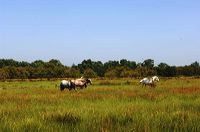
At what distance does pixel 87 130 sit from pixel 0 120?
2.69 m

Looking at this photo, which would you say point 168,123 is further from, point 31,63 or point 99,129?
point 31,63

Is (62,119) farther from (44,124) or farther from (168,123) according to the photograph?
(168,123)

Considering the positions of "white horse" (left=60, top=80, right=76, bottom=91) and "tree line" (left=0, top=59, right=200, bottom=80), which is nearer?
"white horse" (left=60, top=80, right=76, bottom=91)

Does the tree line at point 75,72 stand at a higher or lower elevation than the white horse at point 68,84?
higher

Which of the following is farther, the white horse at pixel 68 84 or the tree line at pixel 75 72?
the tree line at pixel 75 72

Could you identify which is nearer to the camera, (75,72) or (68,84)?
(68,84)

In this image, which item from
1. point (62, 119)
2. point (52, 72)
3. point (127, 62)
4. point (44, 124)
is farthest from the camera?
point (127, 62)

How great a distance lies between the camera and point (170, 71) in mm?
128125

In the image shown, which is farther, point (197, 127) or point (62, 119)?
point (62, 119)

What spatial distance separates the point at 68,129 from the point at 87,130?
43 centimetres

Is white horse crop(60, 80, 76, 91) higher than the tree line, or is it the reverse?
the tree line

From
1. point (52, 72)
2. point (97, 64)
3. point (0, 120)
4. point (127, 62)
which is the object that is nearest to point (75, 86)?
point (0, 120)

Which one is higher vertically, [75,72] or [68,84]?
[75,72]

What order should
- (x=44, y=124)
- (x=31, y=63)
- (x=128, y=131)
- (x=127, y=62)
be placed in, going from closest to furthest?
1. (x=128, y=131)
2. (x=44, y=124)
3. (x=31, y=63)
4. (x=127, y=62)
